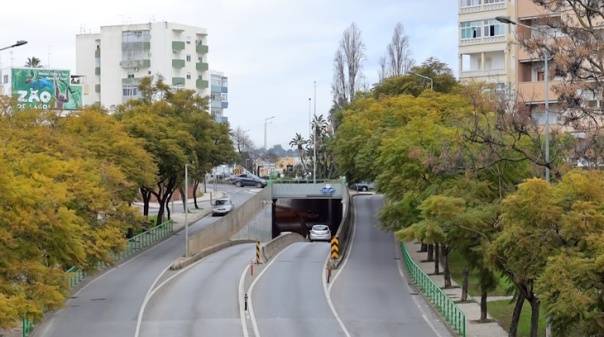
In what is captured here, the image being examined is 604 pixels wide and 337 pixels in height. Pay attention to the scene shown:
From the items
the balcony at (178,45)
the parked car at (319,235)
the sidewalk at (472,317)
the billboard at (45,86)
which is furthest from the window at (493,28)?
the balcony at (178,45)

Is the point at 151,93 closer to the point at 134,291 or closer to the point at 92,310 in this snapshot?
the point at 134,291

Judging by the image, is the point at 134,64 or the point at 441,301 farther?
the point at 134,64

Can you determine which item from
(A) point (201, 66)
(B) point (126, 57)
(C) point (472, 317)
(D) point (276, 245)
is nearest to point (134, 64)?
(B) point (126, 57)

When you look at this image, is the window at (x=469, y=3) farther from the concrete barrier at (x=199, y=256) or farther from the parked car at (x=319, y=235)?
the concrete barrier at (x=199, y=256)

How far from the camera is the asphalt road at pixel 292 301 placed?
33.1m

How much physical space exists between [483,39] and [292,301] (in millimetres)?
37270

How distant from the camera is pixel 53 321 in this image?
35094 millimetres

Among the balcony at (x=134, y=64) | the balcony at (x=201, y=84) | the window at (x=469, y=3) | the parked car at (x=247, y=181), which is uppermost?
the balcony at (x=134, y=64)

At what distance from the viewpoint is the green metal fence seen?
105ft

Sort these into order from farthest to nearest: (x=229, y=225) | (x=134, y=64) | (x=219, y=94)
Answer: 1. (x=219, y=94)
2. (x=134, y=64)
3. (x=229, y=225)

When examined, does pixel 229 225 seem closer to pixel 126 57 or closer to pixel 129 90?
pixel 129 90

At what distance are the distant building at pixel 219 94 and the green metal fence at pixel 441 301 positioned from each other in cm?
11374

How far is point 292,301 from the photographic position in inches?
1572

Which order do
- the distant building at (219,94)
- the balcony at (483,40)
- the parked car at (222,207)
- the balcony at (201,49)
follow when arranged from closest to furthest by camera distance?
the balcony at (483,40), the parked car at (222,207), the balcony at (201,49), the distant building at (219,94)
